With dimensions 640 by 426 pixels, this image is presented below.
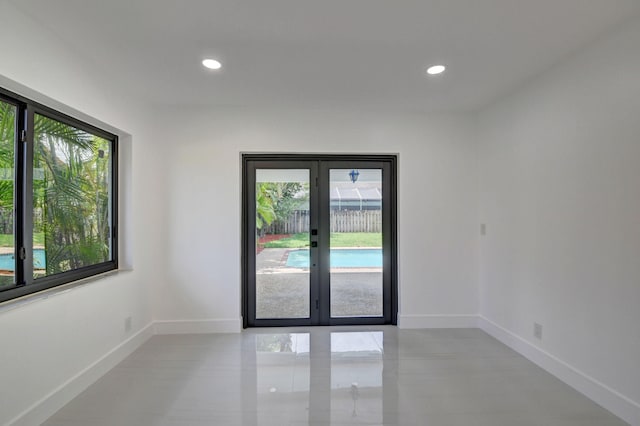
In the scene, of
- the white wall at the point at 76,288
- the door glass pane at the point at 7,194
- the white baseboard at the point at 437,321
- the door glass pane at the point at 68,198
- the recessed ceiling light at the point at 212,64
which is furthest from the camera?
the white baseboard at the point at 437,321

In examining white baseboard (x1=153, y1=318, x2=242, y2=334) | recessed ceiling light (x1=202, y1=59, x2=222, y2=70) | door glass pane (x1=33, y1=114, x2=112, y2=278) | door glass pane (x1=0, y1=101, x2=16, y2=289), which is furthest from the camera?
white baseboard (x1=153, y1=318, x2=242, y2=334)

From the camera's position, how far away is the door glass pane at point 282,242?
3863 mm

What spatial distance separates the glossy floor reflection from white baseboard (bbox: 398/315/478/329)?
35cm

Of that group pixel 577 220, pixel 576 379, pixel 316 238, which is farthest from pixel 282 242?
pixel 576 379

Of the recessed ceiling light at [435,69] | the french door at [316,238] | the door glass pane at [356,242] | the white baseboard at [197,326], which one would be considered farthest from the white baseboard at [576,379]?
the white baseboard at [197,326]

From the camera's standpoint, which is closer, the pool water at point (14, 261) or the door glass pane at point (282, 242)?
the pool water at point (14, 261)

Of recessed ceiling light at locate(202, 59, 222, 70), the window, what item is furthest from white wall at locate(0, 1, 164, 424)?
recessed ceiling light at locate(202, 59, 222, 70)

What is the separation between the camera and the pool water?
A: 2043mm

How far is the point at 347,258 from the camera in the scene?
12.9ft

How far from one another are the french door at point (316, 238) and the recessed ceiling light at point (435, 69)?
1284mm

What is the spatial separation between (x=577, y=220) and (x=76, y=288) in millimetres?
3863

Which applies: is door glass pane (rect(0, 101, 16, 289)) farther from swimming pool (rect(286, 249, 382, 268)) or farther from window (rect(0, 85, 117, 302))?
swimming pool (rect(286, 249, 382, 268))

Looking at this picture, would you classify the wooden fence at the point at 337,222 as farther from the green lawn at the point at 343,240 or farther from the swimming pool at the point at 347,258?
the swimming pool at the point at 347,258

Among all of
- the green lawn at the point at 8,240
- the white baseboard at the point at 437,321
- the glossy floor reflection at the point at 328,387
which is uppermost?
the green lawn at the point at 8,240
